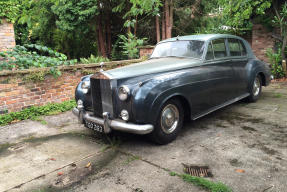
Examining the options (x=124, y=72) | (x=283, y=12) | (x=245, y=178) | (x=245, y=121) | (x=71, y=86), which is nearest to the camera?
(x=245, y=178)

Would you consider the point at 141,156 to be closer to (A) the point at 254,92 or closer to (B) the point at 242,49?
(B) the point at 242,49

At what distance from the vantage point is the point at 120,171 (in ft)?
9.64

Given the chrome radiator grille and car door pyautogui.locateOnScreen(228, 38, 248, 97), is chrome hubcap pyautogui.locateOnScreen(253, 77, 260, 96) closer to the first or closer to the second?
car door pyautogui.locateOnScreen(228, 38, 248, 97)

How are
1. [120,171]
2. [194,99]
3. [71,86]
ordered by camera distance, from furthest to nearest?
[71,86]
[194,99]
[120,171]

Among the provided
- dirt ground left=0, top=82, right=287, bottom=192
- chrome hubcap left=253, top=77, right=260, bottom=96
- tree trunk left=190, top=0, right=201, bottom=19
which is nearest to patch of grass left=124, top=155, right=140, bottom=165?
dirt ground left=0, top=82, right=287, bottom=192

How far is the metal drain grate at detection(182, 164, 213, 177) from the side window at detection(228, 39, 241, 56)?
296 centimetres

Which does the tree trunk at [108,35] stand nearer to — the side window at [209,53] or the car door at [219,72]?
the car door at [219,72]

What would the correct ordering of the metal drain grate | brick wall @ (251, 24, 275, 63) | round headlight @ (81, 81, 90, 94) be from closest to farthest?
the metal drain grate → round headlight @ (81, 81, 90, 94) → brick wall @ (251, 24, 275, 63)

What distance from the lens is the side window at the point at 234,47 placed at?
506 cm

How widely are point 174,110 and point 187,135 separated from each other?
0.58 meters

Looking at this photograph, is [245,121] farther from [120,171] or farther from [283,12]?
[283,12]

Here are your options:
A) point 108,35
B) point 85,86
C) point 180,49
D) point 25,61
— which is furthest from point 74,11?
point 85,86

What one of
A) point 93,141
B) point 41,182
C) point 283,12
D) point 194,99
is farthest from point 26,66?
point 283,12

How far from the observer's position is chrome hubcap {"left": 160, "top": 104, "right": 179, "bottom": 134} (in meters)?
3.56
